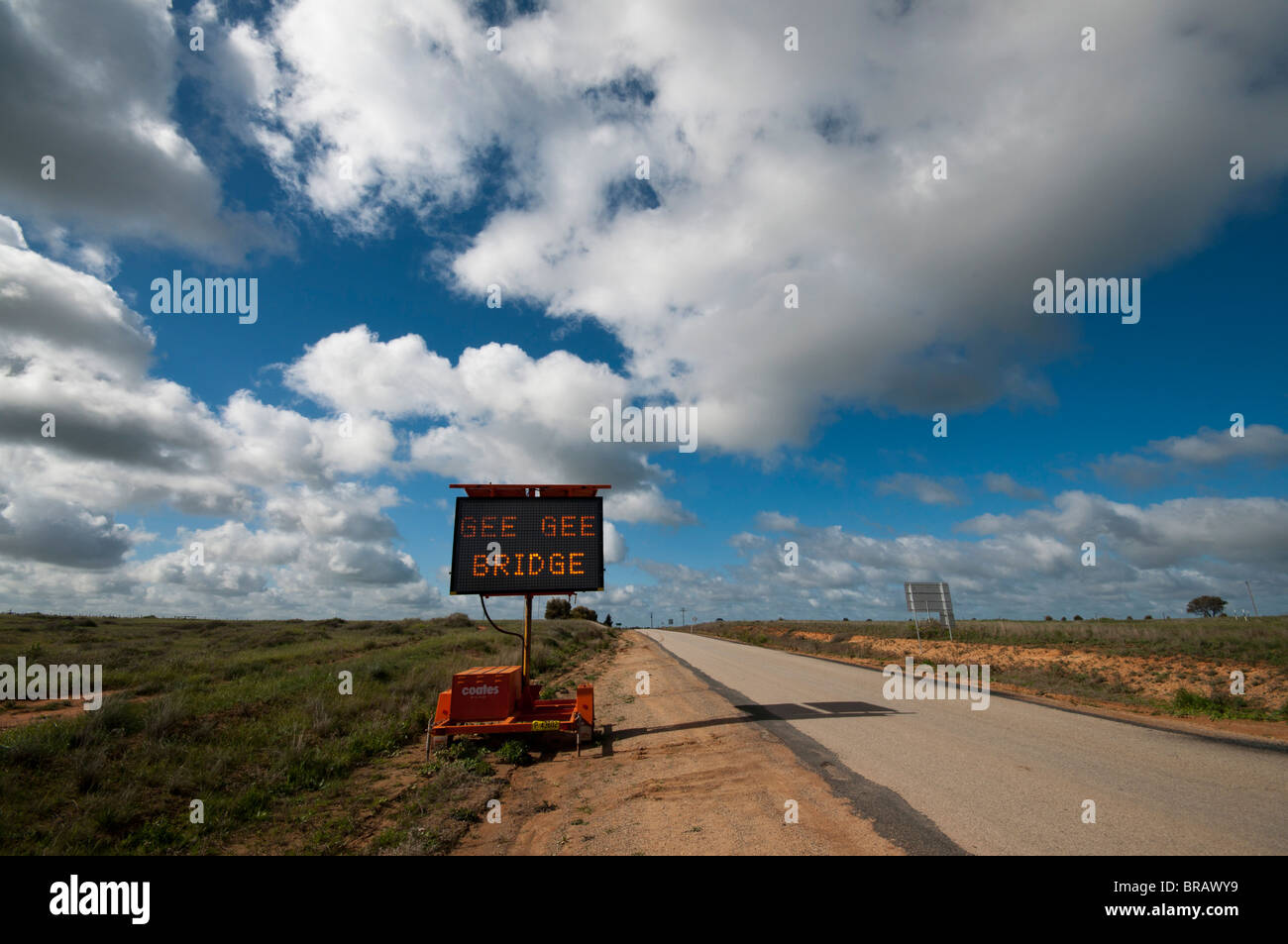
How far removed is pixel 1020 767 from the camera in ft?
25.2

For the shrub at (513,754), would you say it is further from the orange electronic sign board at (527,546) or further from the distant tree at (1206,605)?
the distant tree at (1206,605)

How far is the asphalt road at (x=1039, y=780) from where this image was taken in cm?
521

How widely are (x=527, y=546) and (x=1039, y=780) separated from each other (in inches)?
346

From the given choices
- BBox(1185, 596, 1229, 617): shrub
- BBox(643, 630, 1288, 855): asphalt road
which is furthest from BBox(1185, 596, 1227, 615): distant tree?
BBox(643, 630, 1288, 855): asphalt road

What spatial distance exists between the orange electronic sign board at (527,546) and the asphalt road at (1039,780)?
16.7 feet

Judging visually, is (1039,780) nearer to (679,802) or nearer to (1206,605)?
(679,802)

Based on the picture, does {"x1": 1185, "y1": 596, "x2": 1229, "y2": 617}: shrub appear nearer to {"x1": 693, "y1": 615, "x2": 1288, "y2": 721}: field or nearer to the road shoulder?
{"x1": 693, "y1": 615, "x2": 1288, "y2": 721}: field

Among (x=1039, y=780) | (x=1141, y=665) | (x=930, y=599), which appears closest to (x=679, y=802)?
(x=1039, y=780)

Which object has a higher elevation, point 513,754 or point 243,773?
point 243,773

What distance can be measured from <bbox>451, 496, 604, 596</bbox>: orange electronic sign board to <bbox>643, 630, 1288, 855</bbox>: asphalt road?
16.7 ft

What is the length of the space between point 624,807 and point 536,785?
2.17m

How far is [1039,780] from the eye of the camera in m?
7.11

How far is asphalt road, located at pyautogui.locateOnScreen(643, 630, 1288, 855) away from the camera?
5215 mm
